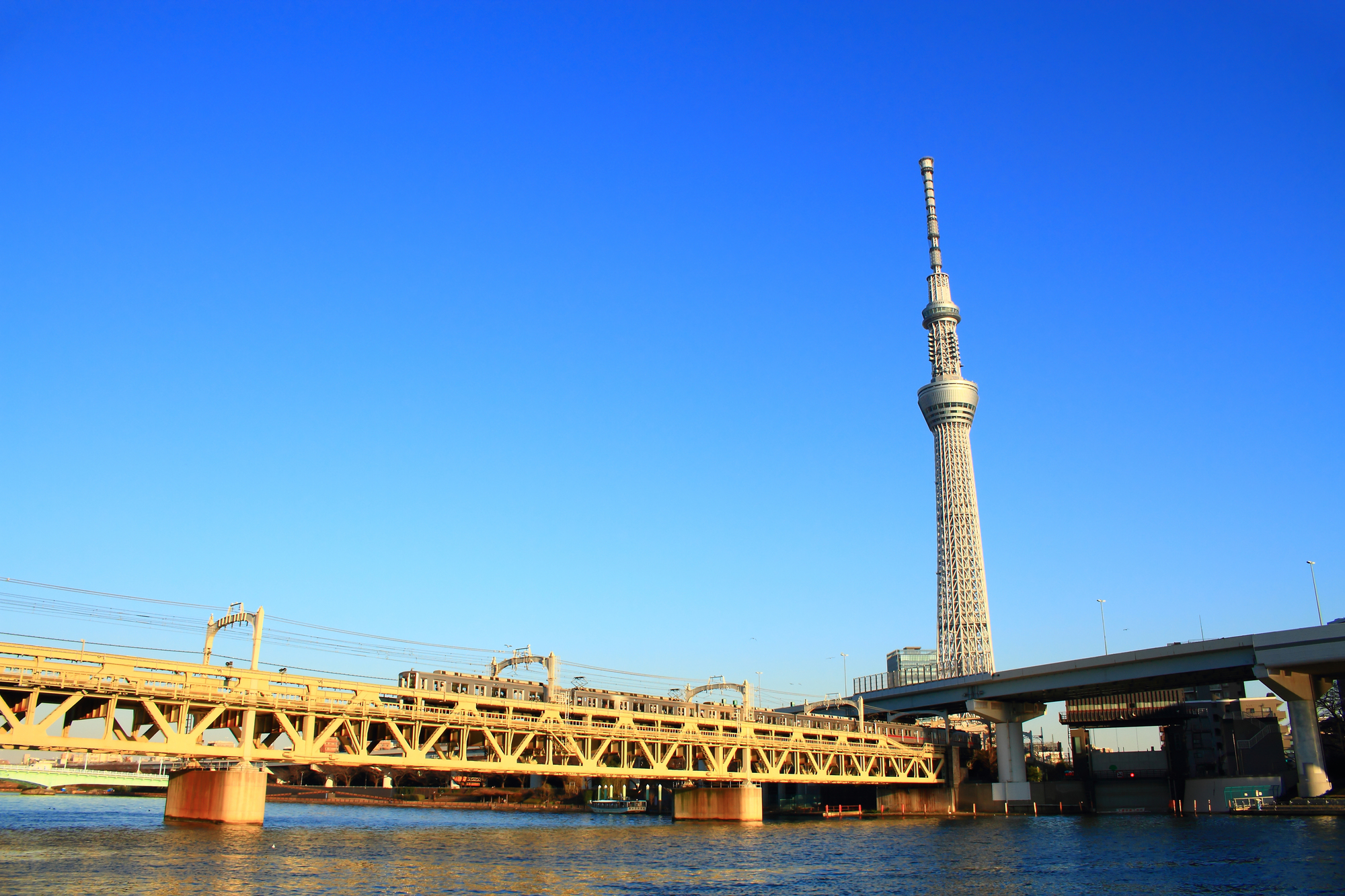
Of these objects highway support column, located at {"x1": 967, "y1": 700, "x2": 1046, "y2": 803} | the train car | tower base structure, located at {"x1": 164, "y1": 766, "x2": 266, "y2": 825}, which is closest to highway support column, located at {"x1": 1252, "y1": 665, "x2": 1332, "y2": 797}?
highway support column, located at {"x1": 967, "y1": 700, "x2": 1046, "y2": 803}

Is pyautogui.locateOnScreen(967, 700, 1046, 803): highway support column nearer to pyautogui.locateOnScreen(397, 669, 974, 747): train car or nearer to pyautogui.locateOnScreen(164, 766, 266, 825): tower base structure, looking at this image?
pyautogui.locateOnScreen(397, 669, 974, 747): train car

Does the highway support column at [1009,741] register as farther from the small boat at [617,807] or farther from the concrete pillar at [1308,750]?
the small boat at [617,807]

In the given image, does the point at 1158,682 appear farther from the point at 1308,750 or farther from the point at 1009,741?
the point at 1009,741

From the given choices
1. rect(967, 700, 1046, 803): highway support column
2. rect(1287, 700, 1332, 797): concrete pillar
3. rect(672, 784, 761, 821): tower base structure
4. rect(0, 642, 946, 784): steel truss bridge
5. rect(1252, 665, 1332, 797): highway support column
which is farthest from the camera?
rect(967, 700, 1046, 803): highway support column

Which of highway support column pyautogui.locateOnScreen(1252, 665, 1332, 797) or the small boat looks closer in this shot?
highway support column pyautogui.locateOnScreen(1252, 665, 1332, 797)

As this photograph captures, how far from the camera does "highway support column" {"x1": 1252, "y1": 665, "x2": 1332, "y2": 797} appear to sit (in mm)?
95125

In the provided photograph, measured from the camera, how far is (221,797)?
236 feet

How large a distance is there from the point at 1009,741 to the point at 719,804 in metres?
48.3

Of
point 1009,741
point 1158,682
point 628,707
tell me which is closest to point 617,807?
point 628,707

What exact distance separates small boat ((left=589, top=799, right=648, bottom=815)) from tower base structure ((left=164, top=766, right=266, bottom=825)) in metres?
79.8

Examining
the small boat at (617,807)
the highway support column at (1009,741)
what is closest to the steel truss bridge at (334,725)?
the highway support column at (1009,741)

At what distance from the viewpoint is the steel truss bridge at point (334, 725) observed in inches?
2488

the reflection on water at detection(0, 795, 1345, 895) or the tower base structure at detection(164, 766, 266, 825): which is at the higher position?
the tower base structure at detection(164, 766, 266, 825)

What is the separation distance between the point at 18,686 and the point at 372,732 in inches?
→ 1116
